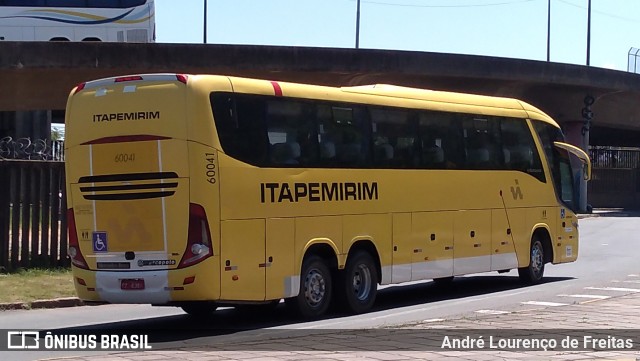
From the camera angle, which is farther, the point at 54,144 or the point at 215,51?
the point at 215,51

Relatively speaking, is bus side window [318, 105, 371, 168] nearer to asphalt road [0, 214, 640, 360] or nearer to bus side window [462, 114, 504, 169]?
asphalt road [0, 214, 640, 360]

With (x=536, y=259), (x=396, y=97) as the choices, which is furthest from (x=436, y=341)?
(x=536, y=259)

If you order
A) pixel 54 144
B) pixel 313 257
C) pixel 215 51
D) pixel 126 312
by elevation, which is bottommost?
pixel 126 312

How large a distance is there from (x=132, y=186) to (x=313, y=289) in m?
3.28

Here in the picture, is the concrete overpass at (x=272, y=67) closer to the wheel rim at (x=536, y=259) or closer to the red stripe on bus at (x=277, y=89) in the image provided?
the wheel rim at (x=536, y=259)

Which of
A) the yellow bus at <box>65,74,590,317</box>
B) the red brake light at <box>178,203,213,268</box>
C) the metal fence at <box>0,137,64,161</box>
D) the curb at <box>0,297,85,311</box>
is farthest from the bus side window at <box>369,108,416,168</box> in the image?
the metal fence at <box>0,137,64,161</box>

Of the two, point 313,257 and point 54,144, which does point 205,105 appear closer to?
point 313,257

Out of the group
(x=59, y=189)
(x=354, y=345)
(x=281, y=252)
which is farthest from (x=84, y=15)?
(x=354, y=345)

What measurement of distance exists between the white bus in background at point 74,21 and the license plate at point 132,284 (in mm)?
24500

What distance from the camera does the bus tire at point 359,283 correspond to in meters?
15.7

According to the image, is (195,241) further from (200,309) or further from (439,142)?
(439,142)

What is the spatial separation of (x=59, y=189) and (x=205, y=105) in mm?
8113

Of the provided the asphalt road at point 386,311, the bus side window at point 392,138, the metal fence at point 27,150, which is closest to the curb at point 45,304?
the asphalt road at point 386,311

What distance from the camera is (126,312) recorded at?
16.8 m
